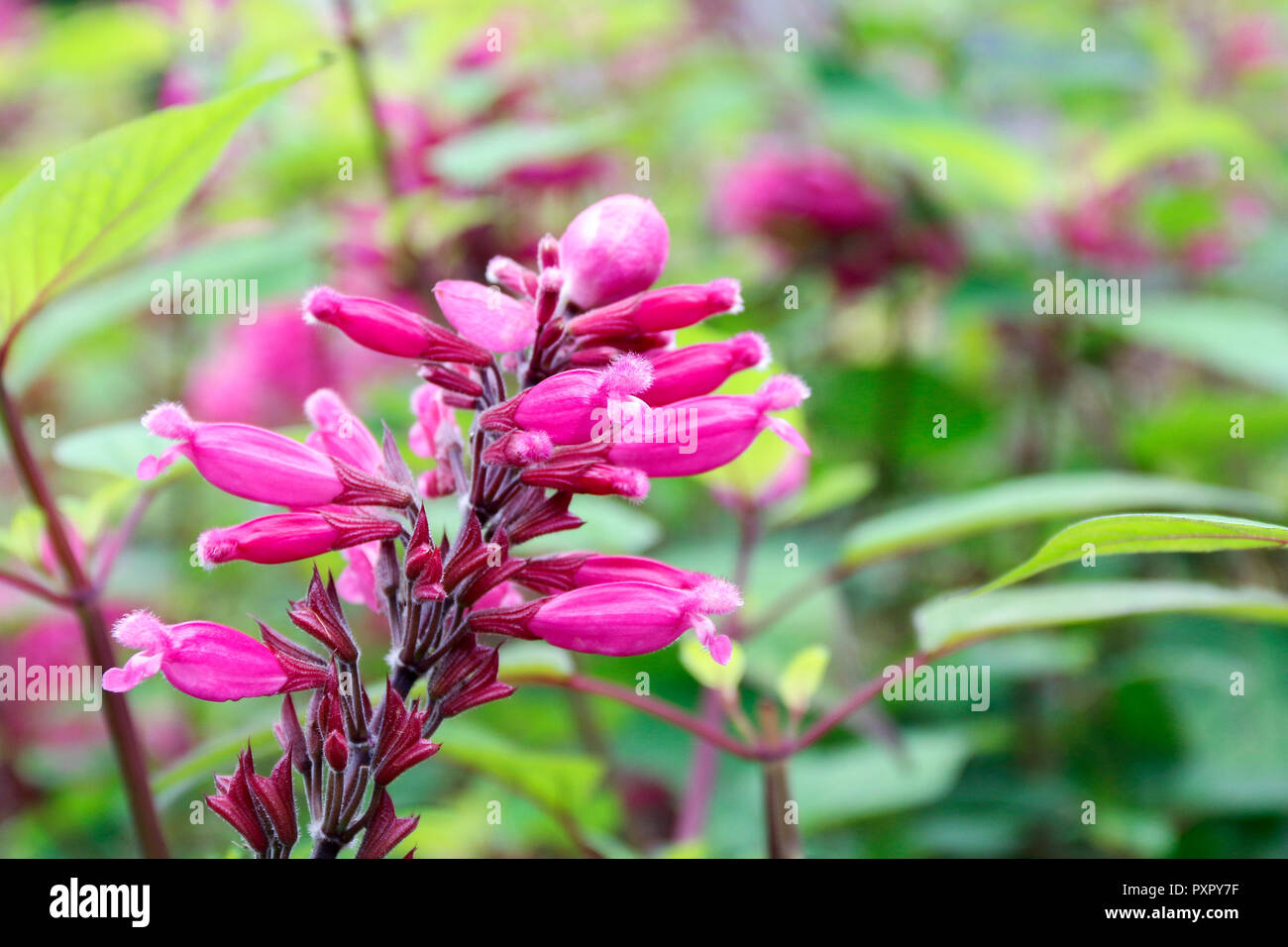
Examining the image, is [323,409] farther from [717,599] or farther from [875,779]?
[875,779]

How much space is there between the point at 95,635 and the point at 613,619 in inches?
16.8

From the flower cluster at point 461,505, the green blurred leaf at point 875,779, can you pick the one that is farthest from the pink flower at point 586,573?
the green blurred leaf at point 875,779

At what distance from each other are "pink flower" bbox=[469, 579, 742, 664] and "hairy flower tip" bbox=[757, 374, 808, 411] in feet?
0.39

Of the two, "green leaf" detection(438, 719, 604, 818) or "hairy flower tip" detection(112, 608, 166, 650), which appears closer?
"hairy flower tip" detection(112, 608, 166, 650)

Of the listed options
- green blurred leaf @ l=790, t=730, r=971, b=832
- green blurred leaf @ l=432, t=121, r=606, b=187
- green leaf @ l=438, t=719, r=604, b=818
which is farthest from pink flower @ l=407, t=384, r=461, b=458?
green blurred leaf @ l=432, t=121, r=606, b=187

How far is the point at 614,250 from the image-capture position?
0.59m

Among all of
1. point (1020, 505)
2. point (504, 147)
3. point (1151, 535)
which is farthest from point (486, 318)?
point (504, 147)

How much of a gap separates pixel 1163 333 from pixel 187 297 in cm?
126

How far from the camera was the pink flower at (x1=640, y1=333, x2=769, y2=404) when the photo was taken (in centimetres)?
61

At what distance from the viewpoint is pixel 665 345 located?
0.63 meters

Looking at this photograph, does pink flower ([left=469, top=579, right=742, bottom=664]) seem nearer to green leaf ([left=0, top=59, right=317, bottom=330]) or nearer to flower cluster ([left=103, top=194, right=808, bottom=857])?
flower cluster ([left=103, top=194, right=808, bottom=857])

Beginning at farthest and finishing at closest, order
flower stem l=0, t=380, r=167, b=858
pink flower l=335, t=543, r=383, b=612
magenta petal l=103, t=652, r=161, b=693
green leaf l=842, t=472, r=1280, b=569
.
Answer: green leaf l=842, t=472, r=1280, b=569, flower stem l=0, t=380, r=167, b=858, pink flower l=335, t=543, r=383, b=612, magenta petal l=103, t=652, r=161, b=693
